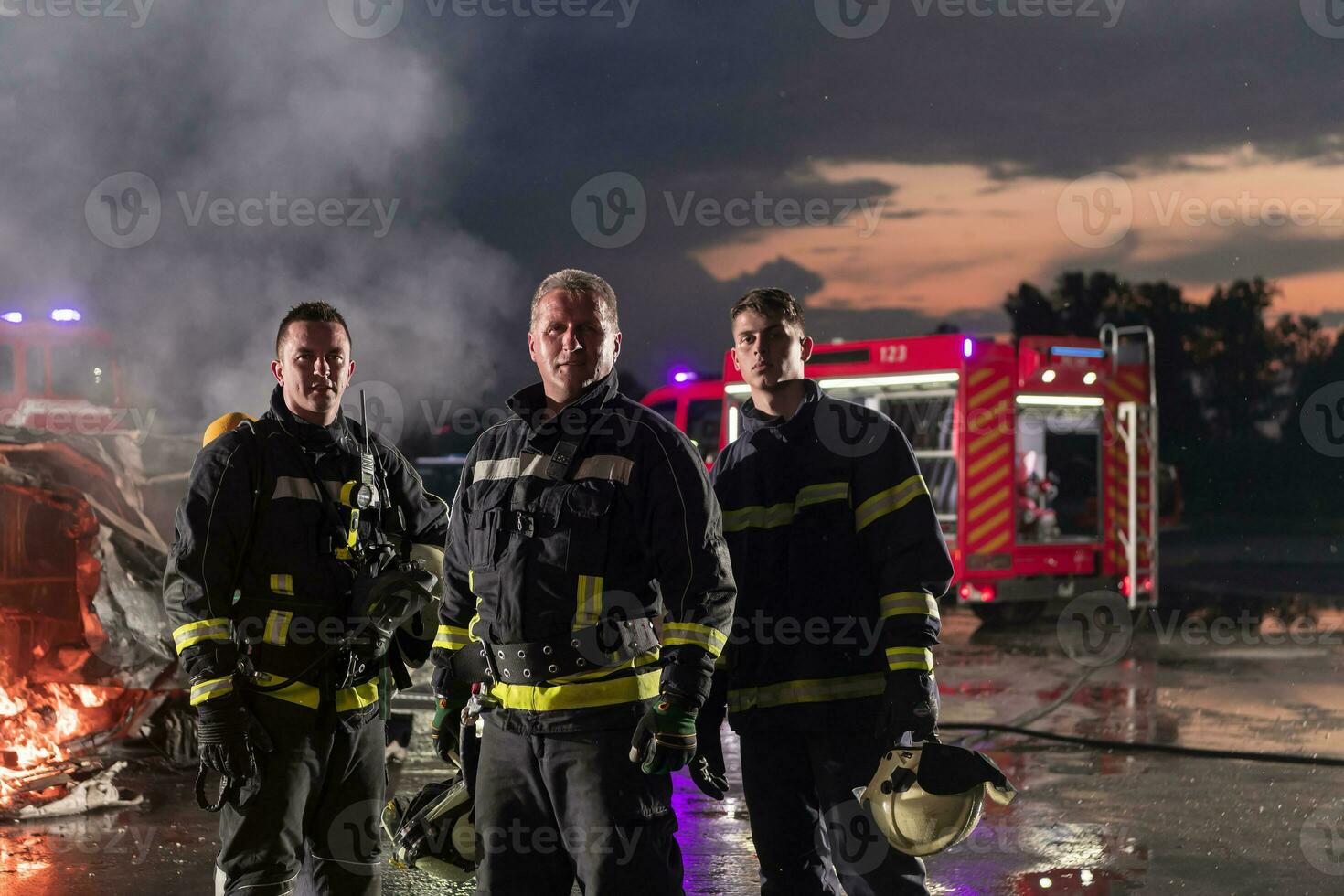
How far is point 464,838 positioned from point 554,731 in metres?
0.57

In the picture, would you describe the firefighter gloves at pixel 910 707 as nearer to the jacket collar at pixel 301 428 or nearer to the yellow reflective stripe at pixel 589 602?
the yellow reflective stripe at pixel 589 602

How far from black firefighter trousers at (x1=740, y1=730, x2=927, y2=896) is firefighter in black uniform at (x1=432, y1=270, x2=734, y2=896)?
0.38m

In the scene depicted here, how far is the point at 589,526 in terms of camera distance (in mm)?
3016

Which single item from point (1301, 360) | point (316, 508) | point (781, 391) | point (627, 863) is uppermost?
point (1301, 360)

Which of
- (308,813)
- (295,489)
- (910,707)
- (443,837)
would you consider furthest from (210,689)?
(910,707)

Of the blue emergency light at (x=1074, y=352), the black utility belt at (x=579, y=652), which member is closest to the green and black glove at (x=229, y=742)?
A: the black utility belt at (x=579, y=652)

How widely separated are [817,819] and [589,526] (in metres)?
1.02

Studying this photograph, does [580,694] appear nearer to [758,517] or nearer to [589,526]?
[589,526]

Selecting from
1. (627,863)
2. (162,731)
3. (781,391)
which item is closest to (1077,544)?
(162,731)

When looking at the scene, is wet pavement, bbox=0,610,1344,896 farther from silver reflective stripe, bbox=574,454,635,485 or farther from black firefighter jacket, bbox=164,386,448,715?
black firefighter jacket, bbox=164,386,448,715

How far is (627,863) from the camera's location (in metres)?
2.85

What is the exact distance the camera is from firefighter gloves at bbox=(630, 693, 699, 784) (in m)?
2.83

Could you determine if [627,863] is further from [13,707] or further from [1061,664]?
[1061,664]

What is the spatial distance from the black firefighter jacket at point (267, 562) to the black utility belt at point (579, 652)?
0.75 m
